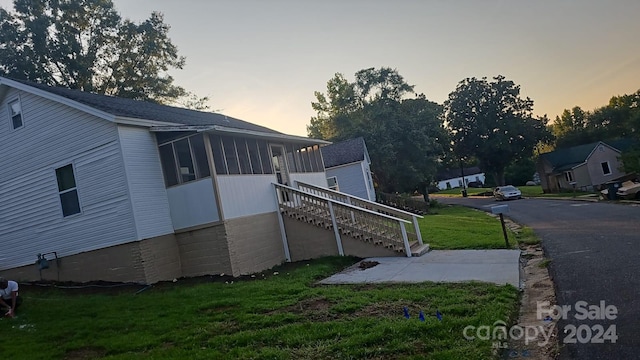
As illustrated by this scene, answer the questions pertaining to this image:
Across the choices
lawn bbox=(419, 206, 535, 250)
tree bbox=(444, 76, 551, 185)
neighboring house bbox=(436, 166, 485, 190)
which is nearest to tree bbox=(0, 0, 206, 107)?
lawn bbox=(419, 206, 535, 250)

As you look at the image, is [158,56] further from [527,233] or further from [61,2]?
[527,233]

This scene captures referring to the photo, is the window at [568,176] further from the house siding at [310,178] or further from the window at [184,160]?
the window at [184,160]

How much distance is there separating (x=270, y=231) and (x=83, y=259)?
17.5ft

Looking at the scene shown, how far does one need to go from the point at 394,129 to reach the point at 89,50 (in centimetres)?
2459

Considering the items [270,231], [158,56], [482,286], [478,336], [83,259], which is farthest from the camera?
[158,56]

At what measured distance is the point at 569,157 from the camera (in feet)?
173

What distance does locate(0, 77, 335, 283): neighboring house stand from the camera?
12.1 metres

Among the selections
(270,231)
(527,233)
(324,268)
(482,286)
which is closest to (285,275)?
(324,268)

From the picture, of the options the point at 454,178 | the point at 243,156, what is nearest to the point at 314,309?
the point at 243,156

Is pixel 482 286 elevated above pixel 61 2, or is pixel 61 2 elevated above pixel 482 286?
pixel 61 2

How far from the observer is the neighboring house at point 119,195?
12141 mm

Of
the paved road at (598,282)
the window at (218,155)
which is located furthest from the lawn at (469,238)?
the window at (218,155)

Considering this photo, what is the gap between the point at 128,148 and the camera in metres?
12.1

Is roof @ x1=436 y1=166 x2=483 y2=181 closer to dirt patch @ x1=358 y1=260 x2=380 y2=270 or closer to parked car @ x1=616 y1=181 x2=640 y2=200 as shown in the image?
parked car @ x1=616 y1=181 x2=640 y2=200
